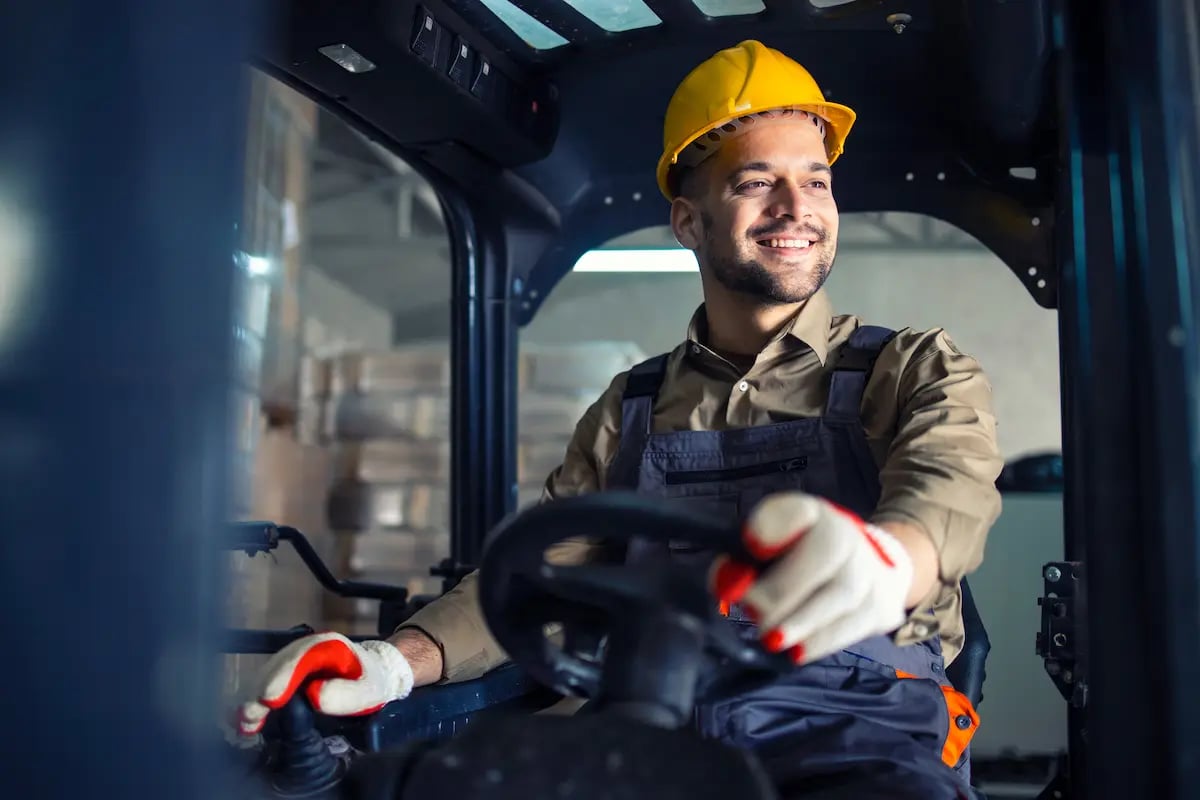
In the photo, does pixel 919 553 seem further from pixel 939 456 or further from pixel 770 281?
pixel 770 281

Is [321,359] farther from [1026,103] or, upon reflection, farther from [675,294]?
[1026,103]

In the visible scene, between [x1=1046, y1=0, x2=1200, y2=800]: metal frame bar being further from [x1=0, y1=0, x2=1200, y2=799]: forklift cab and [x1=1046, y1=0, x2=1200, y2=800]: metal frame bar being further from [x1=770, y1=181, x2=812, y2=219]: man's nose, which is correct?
[x1=770, y1=181, x2=812, y2=219]: man's nose

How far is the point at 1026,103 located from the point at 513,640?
1.49 metres

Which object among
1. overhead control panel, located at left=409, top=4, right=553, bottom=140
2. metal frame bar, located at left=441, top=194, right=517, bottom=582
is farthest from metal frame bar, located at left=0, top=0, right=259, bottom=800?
metal frame bar, located at left=441, top=194, right=517, bottom=582

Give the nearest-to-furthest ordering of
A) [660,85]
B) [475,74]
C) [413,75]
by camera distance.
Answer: [413,75] < [475,74] < [660,85]

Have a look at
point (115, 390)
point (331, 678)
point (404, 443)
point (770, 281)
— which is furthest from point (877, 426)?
point (404, 443)

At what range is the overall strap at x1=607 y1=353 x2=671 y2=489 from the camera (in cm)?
207

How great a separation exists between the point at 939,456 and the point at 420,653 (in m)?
0.82

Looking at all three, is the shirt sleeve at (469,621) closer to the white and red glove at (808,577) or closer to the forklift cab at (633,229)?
the forklift cab at (633,229)

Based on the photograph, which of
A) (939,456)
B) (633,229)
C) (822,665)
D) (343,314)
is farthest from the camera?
(343,314)

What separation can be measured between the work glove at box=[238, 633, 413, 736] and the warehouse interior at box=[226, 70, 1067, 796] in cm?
22

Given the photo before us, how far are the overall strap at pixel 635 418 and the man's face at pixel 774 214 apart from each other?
8.2 inches

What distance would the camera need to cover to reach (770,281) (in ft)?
6.81

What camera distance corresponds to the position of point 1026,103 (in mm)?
2215
